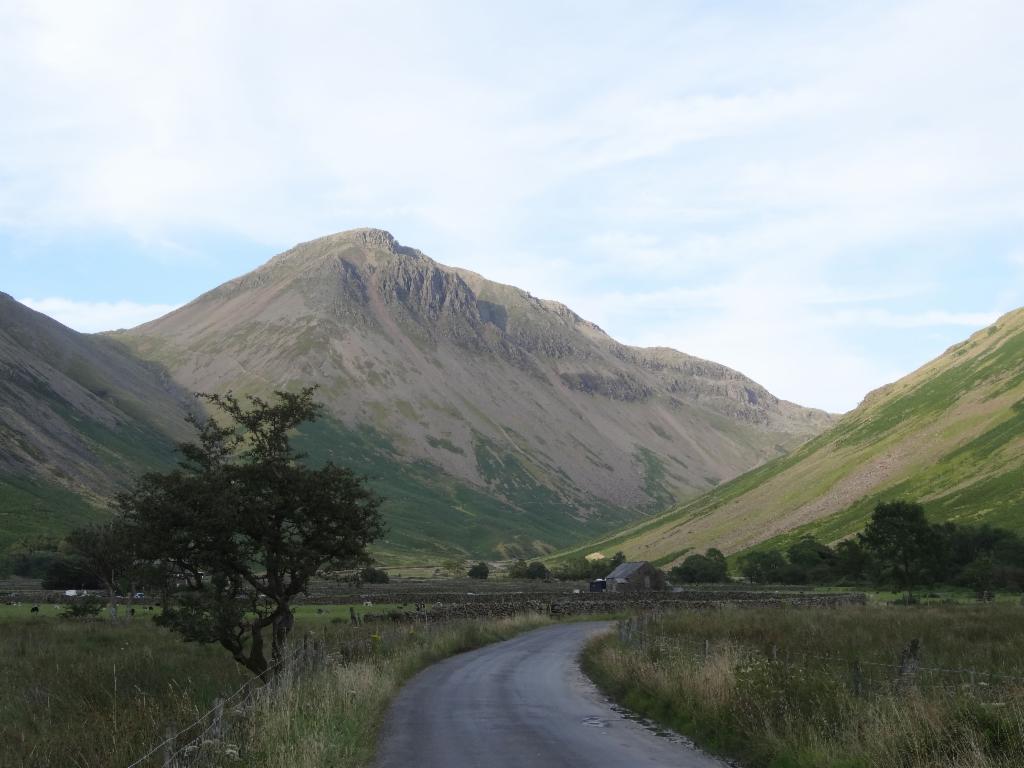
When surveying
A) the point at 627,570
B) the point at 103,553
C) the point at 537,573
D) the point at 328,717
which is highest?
the point at 103,553

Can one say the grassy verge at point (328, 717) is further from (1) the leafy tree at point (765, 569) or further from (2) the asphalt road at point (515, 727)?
(1) the leafy tree at point (765, 569)

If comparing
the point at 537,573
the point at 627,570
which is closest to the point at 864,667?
the point at 627,570

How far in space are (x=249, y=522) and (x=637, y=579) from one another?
94048mm

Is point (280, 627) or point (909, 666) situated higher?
point (280, 627)

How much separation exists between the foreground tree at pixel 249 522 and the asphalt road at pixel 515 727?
523 centimetres

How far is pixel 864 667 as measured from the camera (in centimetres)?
2420

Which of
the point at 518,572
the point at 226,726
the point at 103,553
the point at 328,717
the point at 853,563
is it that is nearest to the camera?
the point at 226,726

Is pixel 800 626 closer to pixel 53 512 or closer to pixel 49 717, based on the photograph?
pixel 49 717

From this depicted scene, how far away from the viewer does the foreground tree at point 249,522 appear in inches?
1045

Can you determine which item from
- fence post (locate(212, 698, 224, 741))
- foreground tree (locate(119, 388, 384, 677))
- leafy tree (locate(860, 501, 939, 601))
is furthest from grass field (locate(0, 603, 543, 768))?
leafy tree (locate(860, 501, 939, 601))

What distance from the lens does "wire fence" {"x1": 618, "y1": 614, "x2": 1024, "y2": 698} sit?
17.5 meters

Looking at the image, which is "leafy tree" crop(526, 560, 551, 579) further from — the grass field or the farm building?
the grass field

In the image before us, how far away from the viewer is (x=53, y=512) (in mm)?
160375

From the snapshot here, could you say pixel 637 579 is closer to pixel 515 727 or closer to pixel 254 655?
pixel 254 655
